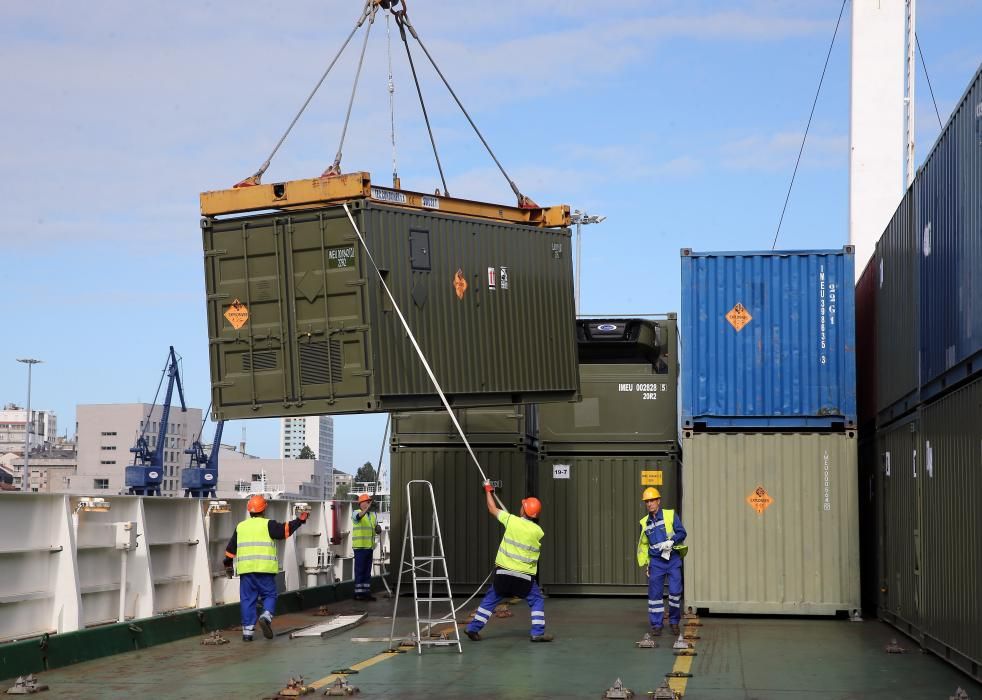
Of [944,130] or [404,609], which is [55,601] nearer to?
[404,609]

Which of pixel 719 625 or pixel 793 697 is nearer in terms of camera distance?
pixel 793 697

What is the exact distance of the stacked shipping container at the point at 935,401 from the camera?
10234mm

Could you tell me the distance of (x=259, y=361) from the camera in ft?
47.0

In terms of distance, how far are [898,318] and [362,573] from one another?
9.07m

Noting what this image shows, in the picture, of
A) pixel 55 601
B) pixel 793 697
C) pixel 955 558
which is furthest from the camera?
pixel 55 601

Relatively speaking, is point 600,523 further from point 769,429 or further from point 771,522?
point 769,429

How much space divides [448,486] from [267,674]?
8.68 meters

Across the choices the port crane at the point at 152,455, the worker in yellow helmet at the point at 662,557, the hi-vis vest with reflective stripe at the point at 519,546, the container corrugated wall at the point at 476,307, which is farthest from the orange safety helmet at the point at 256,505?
the port crane at the point at 152,455

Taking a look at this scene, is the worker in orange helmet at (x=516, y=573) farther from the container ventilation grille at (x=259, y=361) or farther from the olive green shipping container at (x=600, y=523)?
the olive green shipping container at (x=600, y=523)

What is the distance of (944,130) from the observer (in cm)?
1166

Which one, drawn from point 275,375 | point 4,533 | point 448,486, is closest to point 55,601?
point 4,533

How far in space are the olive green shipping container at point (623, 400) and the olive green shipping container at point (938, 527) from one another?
503 cm

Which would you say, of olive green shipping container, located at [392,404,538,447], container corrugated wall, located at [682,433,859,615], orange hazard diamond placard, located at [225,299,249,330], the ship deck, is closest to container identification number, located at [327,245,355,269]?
orange hazard diamond placard, located at [225,299,249,330]

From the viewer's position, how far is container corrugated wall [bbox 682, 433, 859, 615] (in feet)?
51.7
